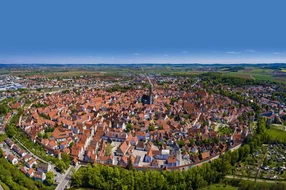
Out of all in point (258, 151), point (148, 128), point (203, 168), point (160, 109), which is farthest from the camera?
point (160, 109)

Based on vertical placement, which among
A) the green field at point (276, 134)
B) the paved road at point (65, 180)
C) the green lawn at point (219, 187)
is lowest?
the green lawn at point (219, 187)

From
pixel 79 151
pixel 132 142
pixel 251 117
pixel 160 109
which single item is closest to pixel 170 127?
pixel 132 142

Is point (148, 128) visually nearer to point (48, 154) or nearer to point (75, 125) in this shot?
point (75, 125)

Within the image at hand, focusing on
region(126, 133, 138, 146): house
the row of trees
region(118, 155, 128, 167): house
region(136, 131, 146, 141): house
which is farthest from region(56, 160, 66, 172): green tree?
region(136, 131, 146, 141): house

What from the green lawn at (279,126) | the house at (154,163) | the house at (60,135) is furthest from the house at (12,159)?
the green lawn at (279,126)

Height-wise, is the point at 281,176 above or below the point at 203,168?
below

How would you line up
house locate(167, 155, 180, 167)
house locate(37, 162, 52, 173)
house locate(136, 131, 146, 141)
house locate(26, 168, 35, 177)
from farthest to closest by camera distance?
house locate(136, 131, 146, 141), house locate(167, 155, 180, 167), house locate(37, 162, 52, 173), house locate(26, 168, 35, 177)

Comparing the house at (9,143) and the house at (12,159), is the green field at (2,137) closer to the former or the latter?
the house at (9,143)

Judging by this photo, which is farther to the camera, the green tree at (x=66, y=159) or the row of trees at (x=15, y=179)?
the green tree at (x=66, y=159)

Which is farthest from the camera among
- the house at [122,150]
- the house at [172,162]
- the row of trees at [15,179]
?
the house at [122,150]

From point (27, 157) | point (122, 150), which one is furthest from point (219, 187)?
point (27, 157)

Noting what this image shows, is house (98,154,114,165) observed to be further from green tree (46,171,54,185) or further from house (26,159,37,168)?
house (26,159,37,168)
